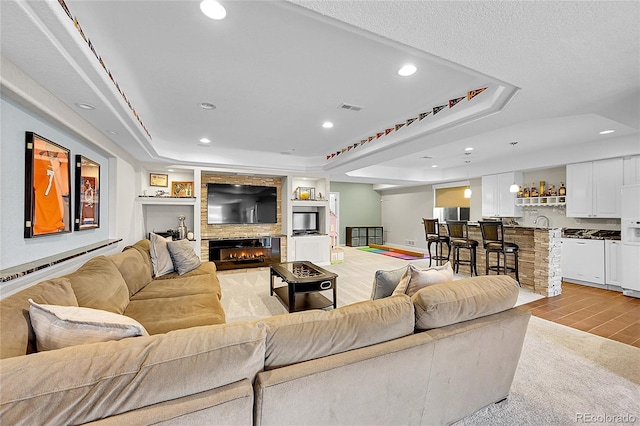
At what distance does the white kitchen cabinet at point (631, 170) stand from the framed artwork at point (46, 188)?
24.2 feet

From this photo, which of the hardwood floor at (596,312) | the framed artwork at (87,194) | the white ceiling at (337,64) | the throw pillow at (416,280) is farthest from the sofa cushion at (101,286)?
the hardwood floor at (596,312)

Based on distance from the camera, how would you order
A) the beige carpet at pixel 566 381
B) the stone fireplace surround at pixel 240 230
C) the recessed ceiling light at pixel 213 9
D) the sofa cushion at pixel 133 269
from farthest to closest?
the stone fireplace surround at pixel 240 230, the sofa cushion at pixel 133 269, the beige carpet at pixel 566 381, the recessed ceiling light at pixel 213 9

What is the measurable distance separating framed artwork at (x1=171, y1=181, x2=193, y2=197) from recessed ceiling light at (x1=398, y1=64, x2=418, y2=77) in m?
4.76

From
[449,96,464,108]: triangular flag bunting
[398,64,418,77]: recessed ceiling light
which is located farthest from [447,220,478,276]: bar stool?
[398,64,418,77]: recessed ceiling light

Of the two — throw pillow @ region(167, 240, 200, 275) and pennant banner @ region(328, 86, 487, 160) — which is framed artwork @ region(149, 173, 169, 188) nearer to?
throw pillow @ region(167, 240, 200, 275)

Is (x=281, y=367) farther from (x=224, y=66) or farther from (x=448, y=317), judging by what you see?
(x=224, y=66)

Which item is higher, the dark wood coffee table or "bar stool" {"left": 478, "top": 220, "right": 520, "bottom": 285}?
"bar stool" {"left": 478, "top": 220, "right": 520, "bottom": 285}

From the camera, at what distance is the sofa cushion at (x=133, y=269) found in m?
2.58

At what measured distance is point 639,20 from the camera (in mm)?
1448

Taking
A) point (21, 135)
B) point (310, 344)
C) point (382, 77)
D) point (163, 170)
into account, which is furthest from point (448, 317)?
point (163, 170)

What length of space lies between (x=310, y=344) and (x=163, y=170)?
549cm

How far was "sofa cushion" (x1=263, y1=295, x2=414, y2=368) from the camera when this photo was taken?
1105 mm

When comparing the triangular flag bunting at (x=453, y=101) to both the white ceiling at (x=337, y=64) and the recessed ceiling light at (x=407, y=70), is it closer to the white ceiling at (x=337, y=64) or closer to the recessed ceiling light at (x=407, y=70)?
the white ceiling at (x=337, y=64)

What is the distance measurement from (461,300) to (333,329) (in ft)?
2.47
